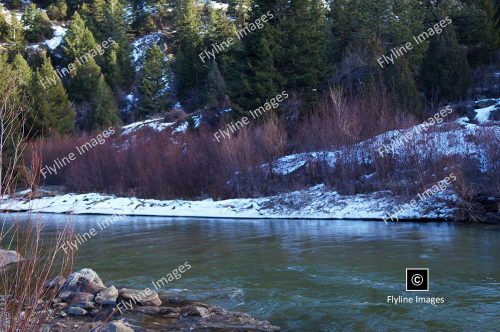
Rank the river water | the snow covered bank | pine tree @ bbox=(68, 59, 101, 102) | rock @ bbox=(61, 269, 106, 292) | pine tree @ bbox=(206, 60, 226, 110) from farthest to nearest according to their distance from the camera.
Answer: pine tree @ bbox=(68, 59, 101, 102) < pine tree @ bbox=(206, 60, 226, 110) < the snow covered bank < rock @ bbox=(61, 269, 106, 292) < the river water

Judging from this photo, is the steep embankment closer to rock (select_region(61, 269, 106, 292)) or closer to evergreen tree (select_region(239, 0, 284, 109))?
evergreen tree (select_region(239, 0, 284, 109))

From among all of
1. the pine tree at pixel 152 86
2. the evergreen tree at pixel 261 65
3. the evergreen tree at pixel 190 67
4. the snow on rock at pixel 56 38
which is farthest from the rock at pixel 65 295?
the snow on rock at pixel 56 38

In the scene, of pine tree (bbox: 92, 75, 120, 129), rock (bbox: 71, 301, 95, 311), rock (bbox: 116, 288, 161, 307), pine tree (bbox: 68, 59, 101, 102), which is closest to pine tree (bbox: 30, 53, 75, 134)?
pine tree (bbox: 92, 75, 120, 129)

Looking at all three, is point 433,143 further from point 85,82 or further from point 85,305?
point 85,82

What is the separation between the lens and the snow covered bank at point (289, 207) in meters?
20.7

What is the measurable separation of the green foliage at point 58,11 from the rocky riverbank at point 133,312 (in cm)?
7183

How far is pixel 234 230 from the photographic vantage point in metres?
19.6

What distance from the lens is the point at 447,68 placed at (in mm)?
30641

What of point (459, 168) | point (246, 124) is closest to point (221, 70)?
point (246, 124)

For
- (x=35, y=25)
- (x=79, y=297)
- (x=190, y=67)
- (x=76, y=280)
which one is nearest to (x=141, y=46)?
(x=35, y=25)

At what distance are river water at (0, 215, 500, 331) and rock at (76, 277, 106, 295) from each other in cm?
109

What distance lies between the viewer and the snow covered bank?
20.7m

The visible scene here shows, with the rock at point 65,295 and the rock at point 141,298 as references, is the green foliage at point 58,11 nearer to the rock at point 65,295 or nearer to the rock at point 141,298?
the rock at point 65,295

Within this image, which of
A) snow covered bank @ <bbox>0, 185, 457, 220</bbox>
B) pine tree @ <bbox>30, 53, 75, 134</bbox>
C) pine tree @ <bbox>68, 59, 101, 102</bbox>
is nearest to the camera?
snow covered bank @ <bbox>0, 185, 457, 220</bbox>
